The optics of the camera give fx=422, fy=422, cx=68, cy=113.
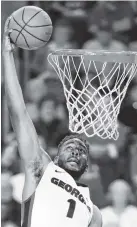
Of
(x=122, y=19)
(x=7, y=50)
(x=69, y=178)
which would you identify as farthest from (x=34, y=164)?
(x=122, y=19)

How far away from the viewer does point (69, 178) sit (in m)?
2.39

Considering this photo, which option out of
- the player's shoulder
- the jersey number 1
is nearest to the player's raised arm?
the jersey number 1

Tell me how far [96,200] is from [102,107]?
548 millimetres

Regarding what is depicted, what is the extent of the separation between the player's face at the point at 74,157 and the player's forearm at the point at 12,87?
1.13 feet

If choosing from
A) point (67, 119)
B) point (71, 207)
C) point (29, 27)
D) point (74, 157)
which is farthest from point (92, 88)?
point (71, 207)

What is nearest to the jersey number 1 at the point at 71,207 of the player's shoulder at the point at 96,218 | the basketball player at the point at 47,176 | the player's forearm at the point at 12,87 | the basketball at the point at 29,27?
the basketball player at the point at 47,176

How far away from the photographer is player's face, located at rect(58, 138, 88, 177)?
2420 millimetres

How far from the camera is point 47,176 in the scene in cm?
237

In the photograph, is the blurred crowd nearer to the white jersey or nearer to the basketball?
the white jersey

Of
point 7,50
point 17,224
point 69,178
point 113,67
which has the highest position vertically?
point 7,50

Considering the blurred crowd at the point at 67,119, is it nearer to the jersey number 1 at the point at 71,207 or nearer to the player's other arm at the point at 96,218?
the player's other arm at the point at 96,218

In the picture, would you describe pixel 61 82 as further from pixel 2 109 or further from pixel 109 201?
pixel 109 201

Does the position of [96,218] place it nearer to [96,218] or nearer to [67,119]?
[96,218]

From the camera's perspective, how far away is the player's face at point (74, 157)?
2.42 m
